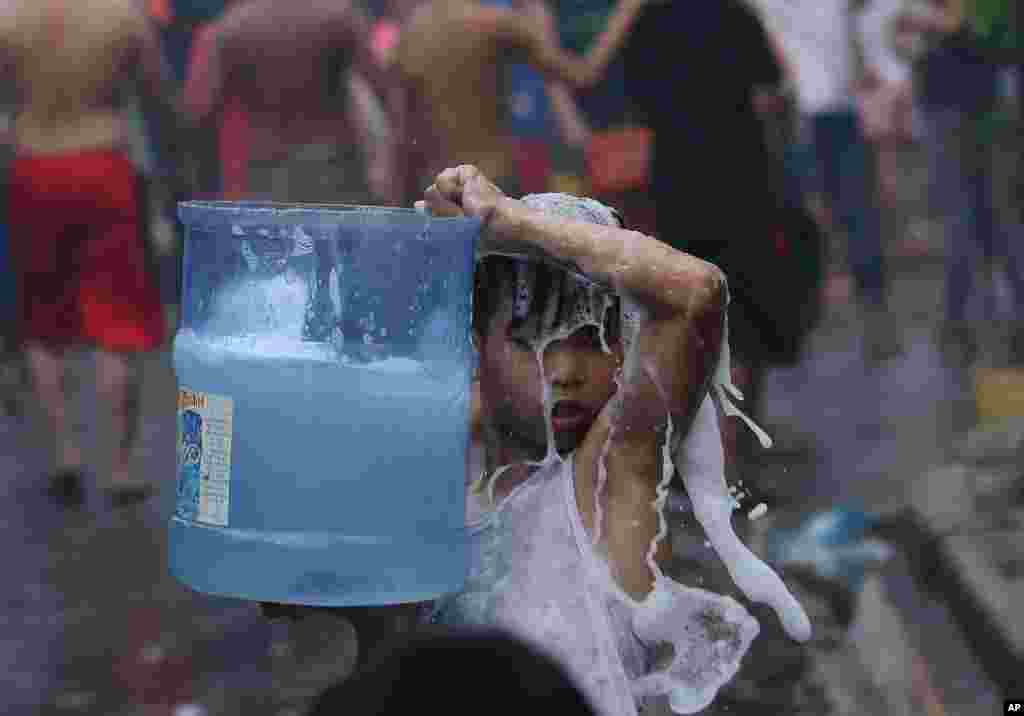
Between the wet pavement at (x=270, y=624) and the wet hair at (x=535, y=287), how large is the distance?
1.07 metres

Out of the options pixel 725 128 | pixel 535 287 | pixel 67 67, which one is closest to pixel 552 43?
pixel 725 128

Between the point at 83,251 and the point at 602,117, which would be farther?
the point at 602,117

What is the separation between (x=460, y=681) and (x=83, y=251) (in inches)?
252

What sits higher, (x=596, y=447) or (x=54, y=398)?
(x=596, y=447)

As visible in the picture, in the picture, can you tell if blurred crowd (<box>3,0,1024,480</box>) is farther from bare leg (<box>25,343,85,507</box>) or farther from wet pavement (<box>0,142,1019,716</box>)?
wet pavement (<box>0,142,1019,716</box>)

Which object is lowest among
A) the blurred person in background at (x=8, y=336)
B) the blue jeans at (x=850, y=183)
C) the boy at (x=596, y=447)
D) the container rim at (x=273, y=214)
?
the blurred person in background at (x=8, y=336)

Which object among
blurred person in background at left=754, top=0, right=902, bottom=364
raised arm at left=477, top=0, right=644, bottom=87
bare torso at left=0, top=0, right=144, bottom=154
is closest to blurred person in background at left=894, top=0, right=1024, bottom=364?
blurred person in background at left=754, top=0, right=902, bottom=364

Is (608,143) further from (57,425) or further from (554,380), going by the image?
(554,380)

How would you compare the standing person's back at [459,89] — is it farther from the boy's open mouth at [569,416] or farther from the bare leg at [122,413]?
the boy's open mouth at [569,416]

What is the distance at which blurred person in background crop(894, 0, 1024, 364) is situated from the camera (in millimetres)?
9984

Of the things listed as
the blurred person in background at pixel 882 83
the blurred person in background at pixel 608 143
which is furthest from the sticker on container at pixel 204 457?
the blurred person in background at pixel 882 83

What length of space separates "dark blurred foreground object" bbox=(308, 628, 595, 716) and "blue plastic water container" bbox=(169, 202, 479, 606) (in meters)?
0.72

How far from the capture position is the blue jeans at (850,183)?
10.9 metres

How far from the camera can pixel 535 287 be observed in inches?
104
